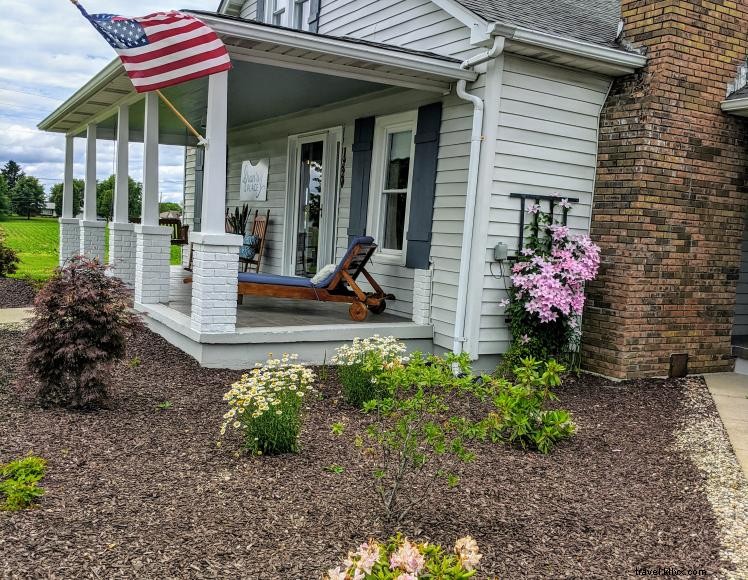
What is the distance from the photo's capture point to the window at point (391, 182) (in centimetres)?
761

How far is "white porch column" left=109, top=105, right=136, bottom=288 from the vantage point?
8516mm

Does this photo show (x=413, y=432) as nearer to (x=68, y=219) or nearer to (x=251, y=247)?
(x=251, y=247)

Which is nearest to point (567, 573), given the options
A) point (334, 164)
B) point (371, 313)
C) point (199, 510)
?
point (199, 510)

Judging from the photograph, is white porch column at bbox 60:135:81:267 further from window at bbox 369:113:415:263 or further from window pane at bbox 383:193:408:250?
window pane at bbox 383:193:408:250

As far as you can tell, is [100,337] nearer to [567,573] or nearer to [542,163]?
[567,573]

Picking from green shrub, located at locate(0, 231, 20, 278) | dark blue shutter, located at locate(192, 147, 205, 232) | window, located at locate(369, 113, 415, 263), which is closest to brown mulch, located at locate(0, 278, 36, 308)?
green shrub, located at locate(0, 231, 20, 278)

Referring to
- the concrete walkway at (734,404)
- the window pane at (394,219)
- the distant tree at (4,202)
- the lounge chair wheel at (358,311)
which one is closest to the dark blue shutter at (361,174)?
the window pane at (394,219)

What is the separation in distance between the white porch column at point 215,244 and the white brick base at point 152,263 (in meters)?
1.84

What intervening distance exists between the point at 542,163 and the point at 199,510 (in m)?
4.66

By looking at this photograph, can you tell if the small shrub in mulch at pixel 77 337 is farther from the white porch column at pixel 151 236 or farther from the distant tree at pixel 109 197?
the distant tree at pixel 109 197

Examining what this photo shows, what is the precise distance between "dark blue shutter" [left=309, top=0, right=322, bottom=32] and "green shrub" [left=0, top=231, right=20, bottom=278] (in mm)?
7431

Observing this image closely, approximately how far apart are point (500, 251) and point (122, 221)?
16.4 feet

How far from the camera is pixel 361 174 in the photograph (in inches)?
321

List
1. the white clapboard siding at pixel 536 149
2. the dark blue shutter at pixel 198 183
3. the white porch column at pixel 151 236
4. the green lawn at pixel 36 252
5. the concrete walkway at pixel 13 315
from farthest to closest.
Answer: the green lawn at pixel 36 252 < the dark blue shutter at pixel 198 183 < the concrete walkway at pixel 13 315 < the white porch column at pixel 151 236 < the white clapboard siding at pixel 536 149
